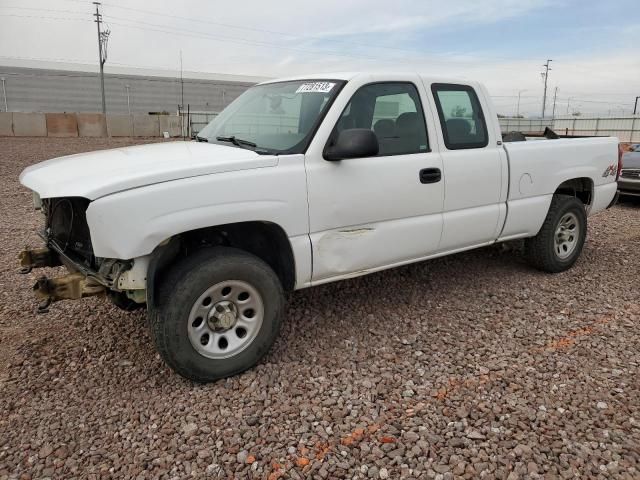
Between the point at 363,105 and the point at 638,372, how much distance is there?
256cm

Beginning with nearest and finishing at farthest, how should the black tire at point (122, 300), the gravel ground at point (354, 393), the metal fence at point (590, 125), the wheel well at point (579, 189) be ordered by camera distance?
the gravel ground at point (354, 393) → the black tire at point (122, 300) → the wheel well at point (579, 189) → the metal fence at point (590, 125)

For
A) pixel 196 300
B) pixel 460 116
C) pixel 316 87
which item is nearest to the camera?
pixel 196 300

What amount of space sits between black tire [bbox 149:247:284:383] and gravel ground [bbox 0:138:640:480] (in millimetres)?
141

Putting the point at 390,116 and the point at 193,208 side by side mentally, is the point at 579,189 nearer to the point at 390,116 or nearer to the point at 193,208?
the point at 390,116

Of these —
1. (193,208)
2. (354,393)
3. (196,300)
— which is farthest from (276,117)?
(354,393)

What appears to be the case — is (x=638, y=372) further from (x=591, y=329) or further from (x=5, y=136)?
(x=5, y=136)

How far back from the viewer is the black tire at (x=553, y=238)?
5.10 m

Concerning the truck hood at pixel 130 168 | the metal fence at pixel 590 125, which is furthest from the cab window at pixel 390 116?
the metal fence at pixel 590 125

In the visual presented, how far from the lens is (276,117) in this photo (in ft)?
12.6

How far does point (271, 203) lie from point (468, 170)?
183 centimetres

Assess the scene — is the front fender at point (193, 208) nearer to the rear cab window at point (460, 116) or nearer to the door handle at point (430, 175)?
the door handle at point (430, 175)

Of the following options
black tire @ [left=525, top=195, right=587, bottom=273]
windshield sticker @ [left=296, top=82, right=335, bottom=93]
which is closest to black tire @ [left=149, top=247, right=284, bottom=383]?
windshield sticker @ [left=296, top=82, right=335, bottom=93]

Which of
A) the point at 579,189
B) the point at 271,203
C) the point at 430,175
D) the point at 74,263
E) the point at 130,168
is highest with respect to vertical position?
the point at 130,168

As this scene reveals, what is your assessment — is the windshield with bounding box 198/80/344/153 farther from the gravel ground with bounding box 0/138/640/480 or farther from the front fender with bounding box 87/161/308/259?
the gravel ground with bounding box 0/138/640/480
